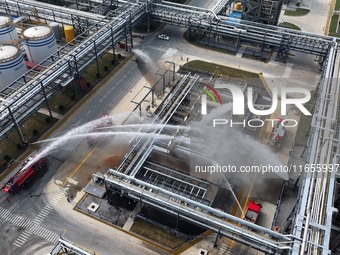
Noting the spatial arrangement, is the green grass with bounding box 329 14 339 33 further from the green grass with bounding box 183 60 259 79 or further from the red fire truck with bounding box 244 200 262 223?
the red fire truck with bounding box 244 200 262 223

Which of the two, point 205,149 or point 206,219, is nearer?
point 206,219

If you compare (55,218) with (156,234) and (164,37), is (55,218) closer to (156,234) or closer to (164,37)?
(156,234)

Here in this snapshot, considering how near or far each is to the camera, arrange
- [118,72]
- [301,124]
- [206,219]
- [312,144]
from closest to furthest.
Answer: [206,219], [312,144], [301,124], [118,72]

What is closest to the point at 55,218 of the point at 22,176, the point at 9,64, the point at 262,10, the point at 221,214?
the point at 22,176

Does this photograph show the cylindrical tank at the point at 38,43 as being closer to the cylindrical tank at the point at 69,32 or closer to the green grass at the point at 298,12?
the cylindrical tank at the point at 69,32

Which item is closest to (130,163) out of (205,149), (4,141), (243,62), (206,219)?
(205,149)

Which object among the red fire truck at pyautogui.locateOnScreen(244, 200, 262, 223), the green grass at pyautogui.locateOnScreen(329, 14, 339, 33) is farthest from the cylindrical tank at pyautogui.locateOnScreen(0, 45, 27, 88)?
the green grass at pyautogui.locateOnScreen(329, 14, 339, 33)

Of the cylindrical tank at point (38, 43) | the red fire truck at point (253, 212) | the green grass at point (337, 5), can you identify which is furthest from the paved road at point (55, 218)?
the green grass at point (337, 5)

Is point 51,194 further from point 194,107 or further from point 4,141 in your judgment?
point 194,107
